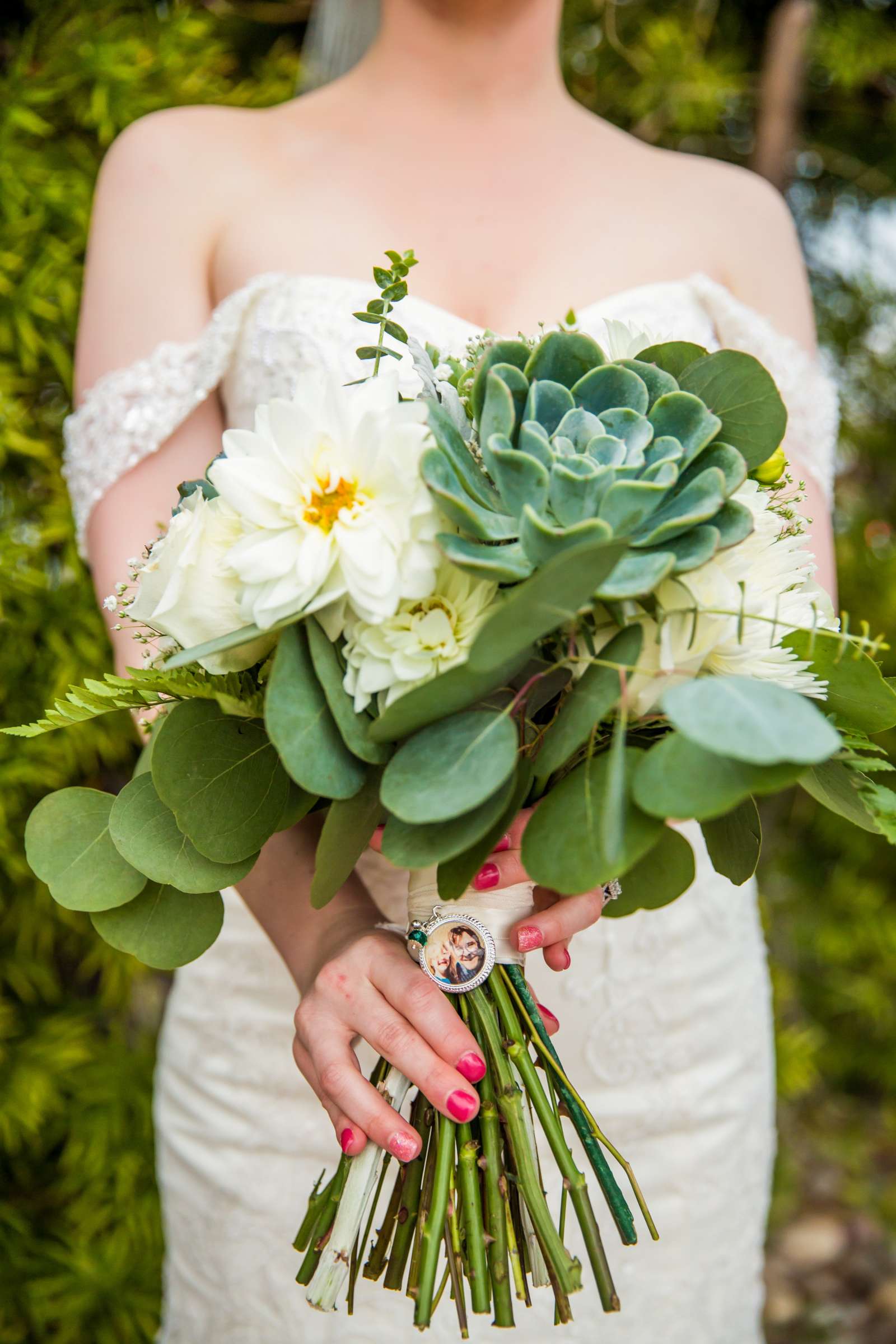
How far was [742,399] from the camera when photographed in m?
0.62

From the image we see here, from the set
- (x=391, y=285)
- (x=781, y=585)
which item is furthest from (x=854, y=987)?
(x=391, y=285)

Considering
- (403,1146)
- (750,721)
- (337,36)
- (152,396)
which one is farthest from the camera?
(337,36)

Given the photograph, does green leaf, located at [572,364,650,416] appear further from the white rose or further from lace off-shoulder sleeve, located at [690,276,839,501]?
lace off-shoulder sleeve, located at [690,276,839,501]

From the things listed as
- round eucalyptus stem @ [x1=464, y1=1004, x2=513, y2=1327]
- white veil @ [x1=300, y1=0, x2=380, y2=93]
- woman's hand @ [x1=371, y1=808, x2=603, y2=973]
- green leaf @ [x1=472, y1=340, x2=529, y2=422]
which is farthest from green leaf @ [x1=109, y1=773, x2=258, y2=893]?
white veil @ [x1=300, y1=0, x2=380, y2=93]

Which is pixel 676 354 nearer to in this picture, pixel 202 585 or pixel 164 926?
pixel 202 585

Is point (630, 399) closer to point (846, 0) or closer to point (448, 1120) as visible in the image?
point (448, 1120)

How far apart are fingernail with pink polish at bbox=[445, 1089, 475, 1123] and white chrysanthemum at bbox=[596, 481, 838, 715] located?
289 mm

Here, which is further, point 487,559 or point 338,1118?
point 338,1118

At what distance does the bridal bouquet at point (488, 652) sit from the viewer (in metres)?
0.53

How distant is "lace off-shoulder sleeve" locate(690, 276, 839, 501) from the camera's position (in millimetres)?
1229

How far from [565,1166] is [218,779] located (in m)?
0.34

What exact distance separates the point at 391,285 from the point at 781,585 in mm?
299

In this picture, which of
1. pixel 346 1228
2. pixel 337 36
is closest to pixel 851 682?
pixel 346 1228

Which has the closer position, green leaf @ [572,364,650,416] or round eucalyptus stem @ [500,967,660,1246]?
green leaf @ [572,364,650,416]
